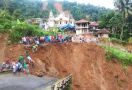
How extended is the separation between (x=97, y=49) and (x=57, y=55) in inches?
197

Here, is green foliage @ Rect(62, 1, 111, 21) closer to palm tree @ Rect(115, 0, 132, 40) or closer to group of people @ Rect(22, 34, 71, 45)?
palm tree @ Rect(115, 0, 132, 40)

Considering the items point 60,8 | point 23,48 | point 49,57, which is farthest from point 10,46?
point 60,8

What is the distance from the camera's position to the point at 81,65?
116ft

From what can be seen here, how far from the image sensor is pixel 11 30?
35844 mm

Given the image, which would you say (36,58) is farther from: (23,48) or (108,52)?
(108,52)

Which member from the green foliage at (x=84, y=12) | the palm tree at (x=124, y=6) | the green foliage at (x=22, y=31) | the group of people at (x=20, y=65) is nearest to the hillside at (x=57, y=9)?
the green foliage at (x=84, y=12)

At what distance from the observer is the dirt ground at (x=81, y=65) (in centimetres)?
3288

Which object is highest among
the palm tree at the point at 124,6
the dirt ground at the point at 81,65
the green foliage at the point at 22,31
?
the palm tree at the point at 124,6

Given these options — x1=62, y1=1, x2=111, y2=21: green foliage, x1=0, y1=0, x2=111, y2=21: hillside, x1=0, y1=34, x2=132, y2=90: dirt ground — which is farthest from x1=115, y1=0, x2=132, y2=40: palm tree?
x1=62, y1=1, x2=111, y2=21: green foliage

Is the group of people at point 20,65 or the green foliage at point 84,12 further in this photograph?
the green foliage at point 84,12

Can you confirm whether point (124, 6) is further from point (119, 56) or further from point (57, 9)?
point (57, 9)

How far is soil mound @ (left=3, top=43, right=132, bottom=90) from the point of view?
32938mm

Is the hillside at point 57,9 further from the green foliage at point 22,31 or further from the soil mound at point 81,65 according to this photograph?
the soil mound at point 81,65

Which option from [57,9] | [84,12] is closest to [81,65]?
[84,12]
